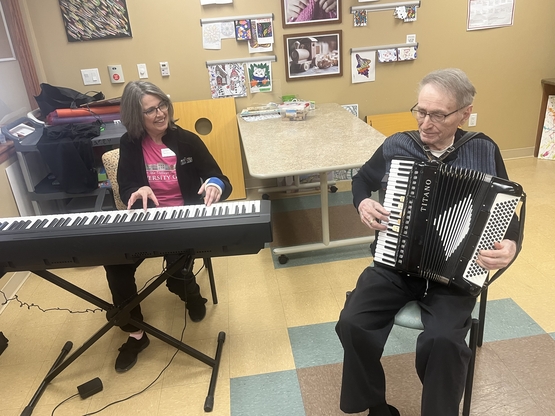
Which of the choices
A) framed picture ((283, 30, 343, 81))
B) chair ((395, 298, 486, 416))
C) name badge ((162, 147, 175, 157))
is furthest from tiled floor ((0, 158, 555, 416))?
framed picture ((283, 30, 343, 81))

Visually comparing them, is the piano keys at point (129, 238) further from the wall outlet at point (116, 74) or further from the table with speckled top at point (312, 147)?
the wall outlet at point (116, 74)

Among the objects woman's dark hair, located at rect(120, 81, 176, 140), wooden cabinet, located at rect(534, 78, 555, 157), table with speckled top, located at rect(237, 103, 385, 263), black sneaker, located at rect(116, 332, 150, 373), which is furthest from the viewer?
wooden cabinet, located at rect(534, 78, 555, 157)

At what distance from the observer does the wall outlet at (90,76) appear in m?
3.28

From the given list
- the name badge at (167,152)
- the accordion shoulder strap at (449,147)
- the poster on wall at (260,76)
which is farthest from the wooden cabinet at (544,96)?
the name badge at (167,152)

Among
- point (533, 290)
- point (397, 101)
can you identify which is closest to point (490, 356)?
point (533, 290)

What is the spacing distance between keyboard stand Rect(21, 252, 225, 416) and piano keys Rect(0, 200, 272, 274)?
0.11 metres

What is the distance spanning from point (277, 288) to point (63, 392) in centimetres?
114

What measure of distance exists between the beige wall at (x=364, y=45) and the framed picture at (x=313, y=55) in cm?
5

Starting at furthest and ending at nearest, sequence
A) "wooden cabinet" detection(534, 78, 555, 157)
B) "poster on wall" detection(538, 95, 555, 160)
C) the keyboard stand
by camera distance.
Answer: "poster on wall" detection(538, 95, 555, 160) → "wooden cabinet" detection(534, 78, 555, 157) → the keyboard stand

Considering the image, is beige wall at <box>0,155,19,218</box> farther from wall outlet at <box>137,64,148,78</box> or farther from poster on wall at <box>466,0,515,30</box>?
poster on wall at <box>466,0,515,30</box>

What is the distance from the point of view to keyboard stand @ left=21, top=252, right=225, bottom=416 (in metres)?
1.64

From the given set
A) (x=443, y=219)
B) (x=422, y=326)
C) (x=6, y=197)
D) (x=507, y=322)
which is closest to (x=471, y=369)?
(x=422, y=326)

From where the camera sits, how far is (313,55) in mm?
3434

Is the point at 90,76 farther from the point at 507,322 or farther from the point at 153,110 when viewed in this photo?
the point at 507,322
